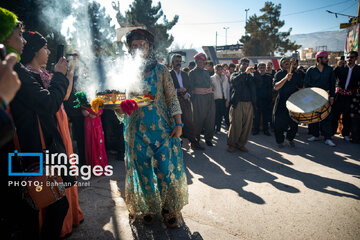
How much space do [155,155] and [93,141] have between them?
2096mm

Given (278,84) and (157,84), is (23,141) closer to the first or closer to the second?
(157,84)

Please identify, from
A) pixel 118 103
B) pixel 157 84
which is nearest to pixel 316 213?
pixel 157 84

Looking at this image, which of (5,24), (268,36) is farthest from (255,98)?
(268,36)

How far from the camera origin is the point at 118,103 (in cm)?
205

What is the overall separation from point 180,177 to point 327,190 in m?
2.34

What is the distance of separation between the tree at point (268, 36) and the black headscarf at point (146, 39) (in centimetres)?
3393

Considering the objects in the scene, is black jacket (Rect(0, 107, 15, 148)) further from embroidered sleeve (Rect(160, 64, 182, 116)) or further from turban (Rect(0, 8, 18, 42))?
embroidered sleeve (Rect(160, 64, 182, 116))

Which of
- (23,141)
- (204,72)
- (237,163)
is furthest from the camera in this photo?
(204,72)

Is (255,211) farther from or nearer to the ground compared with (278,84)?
nearer to the ground

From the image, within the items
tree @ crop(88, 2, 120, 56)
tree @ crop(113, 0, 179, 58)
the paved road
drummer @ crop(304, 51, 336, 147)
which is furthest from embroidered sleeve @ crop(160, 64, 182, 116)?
tree @ crop(113, 0, 179, 58)

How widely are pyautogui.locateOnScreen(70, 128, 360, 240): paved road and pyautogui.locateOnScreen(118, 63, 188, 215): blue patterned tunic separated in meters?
0.31

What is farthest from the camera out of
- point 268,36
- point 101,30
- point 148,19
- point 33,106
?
point 268,36

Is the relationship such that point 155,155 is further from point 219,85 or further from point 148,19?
point 148,19

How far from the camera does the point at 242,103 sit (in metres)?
5.14
